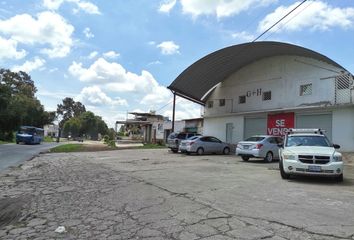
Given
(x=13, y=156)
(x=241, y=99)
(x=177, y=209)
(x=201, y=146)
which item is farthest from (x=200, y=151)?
(x=177, y=209)

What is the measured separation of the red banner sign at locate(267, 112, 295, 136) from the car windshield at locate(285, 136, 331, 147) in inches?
516

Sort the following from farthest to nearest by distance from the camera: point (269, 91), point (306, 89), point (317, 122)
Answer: point (269, 91) < point (306, 89) < point (317, 122)

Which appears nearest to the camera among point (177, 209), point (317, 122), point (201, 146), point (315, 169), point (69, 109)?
point (177, 209)

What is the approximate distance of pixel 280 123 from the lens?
28828mm

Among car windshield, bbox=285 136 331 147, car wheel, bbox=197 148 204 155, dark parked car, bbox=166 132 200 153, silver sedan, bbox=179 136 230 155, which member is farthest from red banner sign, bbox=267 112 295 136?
car windshield, bbox=285 136 331 147

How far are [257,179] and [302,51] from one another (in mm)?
15690

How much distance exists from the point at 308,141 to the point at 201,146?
1501 cm

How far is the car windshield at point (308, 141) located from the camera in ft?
46.9

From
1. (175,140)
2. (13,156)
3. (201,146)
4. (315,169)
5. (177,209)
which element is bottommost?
(177,209)

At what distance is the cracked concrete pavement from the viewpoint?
6426 mm


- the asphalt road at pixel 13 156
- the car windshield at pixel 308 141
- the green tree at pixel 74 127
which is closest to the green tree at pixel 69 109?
the green tree at pixel 74 127

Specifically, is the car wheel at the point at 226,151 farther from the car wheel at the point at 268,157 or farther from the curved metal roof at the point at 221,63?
the car wheel at the point at 268,157

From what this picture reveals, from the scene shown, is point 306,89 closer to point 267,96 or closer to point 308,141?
point 267,96

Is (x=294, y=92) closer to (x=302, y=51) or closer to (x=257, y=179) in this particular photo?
(x=302, y=51)
